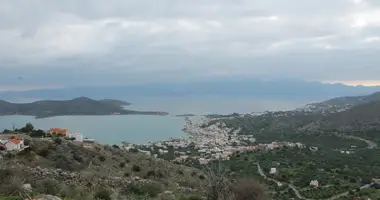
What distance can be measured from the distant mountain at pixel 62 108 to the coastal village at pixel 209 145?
49985mm

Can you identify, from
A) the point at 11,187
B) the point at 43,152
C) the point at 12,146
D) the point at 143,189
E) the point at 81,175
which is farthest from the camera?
the point at 12,146

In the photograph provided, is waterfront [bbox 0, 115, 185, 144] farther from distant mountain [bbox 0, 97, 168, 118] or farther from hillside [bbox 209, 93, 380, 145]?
hillside [bbox 209, 93, 380, 145]

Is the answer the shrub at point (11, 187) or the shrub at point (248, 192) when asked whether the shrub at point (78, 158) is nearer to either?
the shrub at point (248, 192)

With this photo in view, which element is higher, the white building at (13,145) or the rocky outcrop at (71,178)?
the white building at (13,145)

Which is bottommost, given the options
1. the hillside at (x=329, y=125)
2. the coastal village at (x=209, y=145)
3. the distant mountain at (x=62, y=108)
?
the coastal village at (x=209, y=145)

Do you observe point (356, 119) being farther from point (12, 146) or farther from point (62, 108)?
point (62, 108)

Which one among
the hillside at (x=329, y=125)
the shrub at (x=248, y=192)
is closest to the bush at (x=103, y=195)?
the shrub at (x=248, y=192)

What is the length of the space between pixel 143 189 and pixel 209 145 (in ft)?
232

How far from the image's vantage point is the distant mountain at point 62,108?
131750 mm

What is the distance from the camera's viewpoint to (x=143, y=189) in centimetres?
1305

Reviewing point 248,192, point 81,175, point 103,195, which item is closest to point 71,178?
point 81,175

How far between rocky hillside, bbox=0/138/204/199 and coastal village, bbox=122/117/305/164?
36355 millimetres

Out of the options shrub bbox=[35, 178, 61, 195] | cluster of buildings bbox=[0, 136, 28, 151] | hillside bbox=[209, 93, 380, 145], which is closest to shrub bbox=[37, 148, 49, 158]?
cluster of buildings bbox=[0, 136, 28, 151]

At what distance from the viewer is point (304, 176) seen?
43.0m
